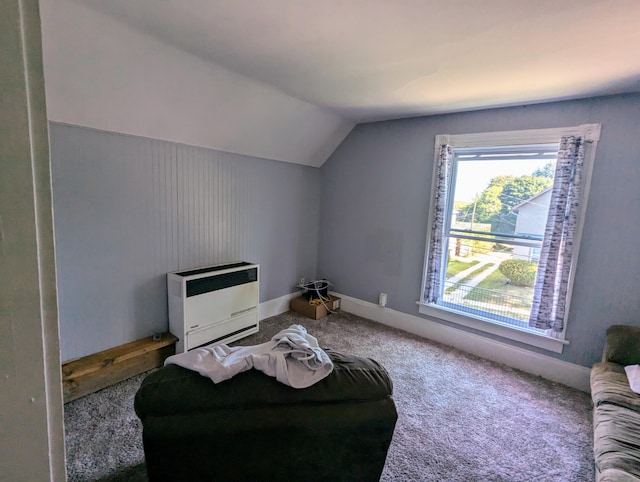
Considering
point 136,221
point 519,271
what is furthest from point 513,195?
point 136,221

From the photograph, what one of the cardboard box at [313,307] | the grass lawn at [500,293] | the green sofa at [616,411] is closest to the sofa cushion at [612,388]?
the green sofa at [616,411]

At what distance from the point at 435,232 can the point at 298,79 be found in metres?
1.93

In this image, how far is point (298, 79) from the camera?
234 centimetres

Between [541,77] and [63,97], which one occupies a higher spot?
[541,77]

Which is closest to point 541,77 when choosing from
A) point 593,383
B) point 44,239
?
point 593,383

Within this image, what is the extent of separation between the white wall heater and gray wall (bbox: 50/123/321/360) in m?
0.18

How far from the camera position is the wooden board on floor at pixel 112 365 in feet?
6.79

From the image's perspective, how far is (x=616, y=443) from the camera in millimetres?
1426

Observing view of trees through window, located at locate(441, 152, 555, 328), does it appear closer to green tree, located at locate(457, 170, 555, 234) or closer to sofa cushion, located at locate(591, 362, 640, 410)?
green tree, located at locate(457, 170, 555, 234)

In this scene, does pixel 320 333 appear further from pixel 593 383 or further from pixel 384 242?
pixel 593 383

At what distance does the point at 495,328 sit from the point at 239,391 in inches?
104

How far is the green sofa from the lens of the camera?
131 cm

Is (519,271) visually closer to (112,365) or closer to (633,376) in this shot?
(633,376)

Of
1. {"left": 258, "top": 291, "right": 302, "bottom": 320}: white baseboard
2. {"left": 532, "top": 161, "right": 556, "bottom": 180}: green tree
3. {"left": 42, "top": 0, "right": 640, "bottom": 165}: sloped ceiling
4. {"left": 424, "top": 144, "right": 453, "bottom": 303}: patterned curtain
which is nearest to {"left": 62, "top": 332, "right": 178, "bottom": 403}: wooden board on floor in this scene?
{"left": 258, "top": 291, "right": 302, "bottom": 320}: white baseboard
